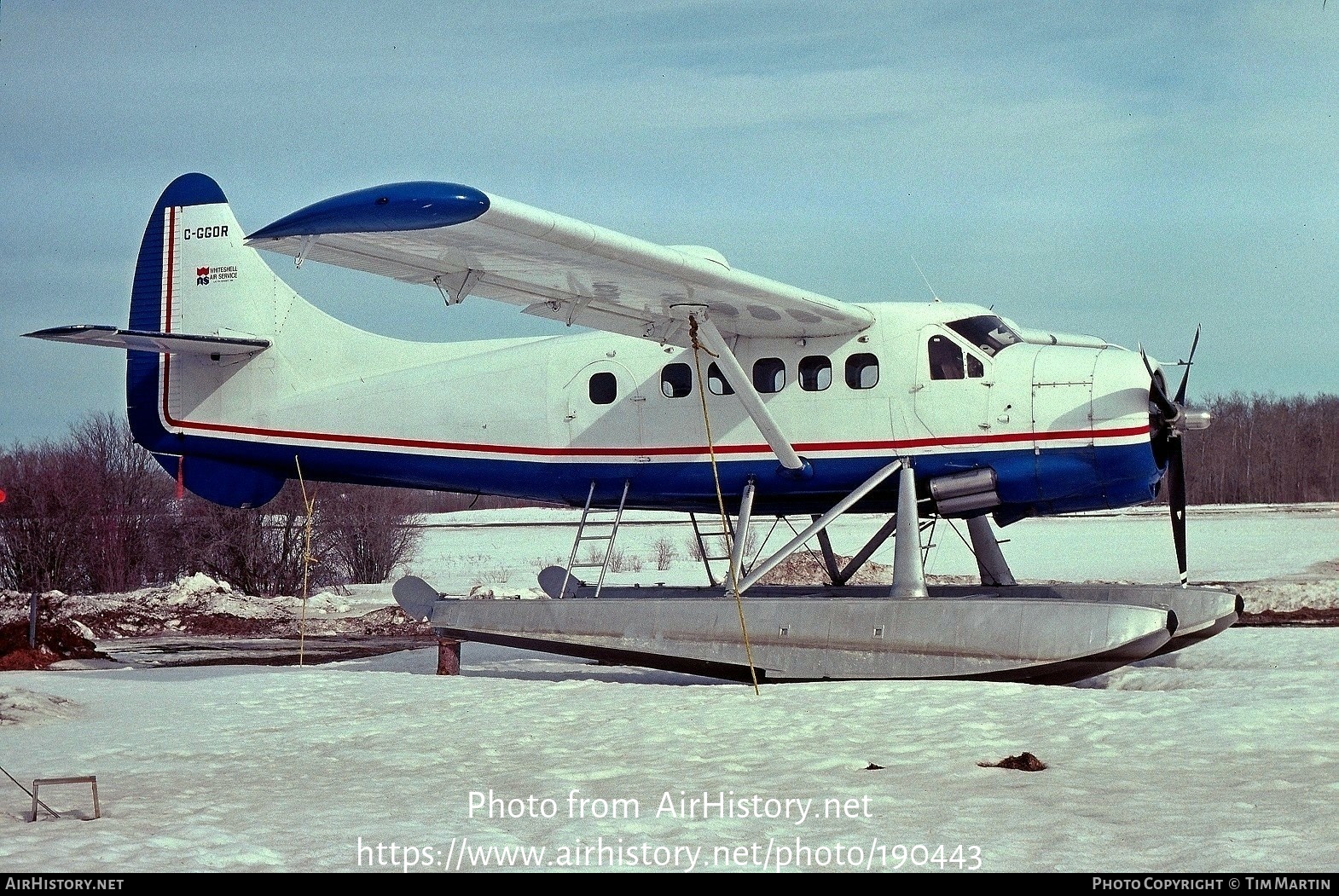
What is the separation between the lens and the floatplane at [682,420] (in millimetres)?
10133

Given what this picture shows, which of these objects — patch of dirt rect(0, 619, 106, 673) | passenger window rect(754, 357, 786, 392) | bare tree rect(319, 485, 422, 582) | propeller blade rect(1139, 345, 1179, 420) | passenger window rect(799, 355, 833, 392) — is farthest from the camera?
bare tree rect(319, 485, 422, 582)

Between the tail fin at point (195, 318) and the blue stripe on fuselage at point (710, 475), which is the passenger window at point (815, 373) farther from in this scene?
the tail fin at point (195, 318)

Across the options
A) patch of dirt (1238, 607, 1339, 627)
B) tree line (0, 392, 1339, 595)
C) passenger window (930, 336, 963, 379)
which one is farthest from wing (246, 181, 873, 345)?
tree line (0, 392, 1339, 595)

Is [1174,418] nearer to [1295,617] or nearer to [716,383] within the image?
[716,383]

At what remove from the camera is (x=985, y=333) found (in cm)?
1198

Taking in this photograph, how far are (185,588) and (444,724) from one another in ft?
50.3

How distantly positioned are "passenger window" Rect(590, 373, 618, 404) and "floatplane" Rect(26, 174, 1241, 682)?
3 centimetres

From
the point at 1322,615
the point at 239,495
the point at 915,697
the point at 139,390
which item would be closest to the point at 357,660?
the point at 239,495

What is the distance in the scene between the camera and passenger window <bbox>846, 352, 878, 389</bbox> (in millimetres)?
12078

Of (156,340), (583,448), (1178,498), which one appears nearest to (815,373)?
(583,448)

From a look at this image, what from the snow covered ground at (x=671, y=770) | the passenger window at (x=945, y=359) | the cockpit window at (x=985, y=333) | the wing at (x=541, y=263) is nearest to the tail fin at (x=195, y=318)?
the snow covered ground at (x=671, y=770)

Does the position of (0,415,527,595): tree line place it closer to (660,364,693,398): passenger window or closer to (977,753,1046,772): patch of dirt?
(660,364,693,398): passenger window

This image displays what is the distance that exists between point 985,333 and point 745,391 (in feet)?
8.06

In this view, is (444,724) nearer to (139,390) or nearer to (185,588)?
(139,390)
